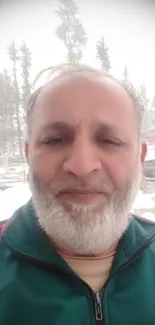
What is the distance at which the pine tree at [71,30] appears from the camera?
1199 mm

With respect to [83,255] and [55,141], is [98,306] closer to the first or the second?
[83,255]

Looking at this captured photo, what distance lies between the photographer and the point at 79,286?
22.8 inches

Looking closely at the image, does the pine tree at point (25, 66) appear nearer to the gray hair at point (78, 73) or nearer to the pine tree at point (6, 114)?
the pine tree at point (6, 114)

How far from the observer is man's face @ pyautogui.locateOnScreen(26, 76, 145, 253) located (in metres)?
0.58

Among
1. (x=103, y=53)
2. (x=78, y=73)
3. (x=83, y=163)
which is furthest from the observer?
(x=103, y=53)

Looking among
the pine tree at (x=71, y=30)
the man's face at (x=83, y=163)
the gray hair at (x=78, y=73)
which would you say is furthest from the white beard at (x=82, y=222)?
the pine tree at (x=71, y=30)

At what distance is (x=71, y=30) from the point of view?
123cm

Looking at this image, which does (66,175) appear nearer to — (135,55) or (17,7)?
(135,55)

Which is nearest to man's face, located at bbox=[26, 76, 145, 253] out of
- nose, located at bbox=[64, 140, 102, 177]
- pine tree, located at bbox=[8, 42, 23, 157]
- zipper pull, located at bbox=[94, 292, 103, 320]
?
nose, located at bbox=[64, 140, 102, 177]

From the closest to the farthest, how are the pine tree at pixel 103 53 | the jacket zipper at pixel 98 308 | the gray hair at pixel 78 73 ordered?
the jacket zipper at pixel 98 308, the gray hair at pixel 78 73, the pine tree at pixel 103 53

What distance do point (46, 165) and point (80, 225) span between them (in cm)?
16

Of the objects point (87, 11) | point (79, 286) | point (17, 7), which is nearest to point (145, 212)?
point (79, 286)

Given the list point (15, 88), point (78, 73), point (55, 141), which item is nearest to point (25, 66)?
point (15, 88)

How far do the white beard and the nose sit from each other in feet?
0.26
